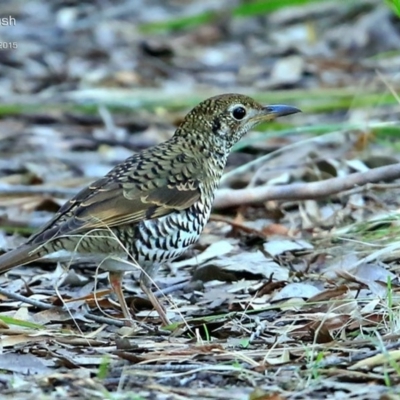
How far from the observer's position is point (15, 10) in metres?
13.2

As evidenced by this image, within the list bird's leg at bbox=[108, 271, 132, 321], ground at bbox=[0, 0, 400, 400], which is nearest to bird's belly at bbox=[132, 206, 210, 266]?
bird's leg at bbox=[108, 271, 132, 321]

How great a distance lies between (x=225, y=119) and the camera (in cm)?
585

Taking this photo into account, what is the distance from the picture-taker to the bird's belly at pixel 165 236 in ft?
16.9

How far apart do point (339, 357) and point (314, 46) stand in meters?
8.56

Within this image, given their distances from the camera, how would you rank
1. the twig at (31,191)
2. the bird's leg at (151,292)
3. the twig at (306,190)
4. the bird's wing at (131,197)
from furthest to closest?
the twig at (31,191) < the twig at (306,190) < the bird's wing at (131,197) < the bird's leg at (151,292)

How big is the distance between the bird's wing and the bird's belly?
43 mm

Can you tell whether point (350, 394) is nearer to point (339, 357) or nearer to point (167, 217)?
A: point (339, 357)

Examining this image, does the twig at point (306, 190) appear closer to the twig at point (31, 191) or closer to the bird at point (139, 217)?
the bird at point (139, 217)

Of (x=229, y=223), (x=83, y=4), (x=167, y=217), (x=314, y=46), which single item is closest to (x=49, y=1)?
(x=83, y=4)

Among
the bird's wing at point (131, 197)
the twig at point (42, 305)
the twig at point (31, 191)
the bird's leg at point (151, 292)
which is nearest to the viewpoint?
the twig at point (42, 305)

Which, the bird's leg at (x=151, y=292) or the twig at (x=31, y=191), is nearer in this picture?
the bird's leg at (x=151, y=292)

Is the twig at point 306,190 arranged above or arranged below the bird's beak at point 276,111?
below

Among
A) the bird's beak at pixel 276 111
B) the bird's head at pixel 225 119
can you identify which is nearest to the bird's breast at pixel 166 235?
the bird's head at pixel 225 119

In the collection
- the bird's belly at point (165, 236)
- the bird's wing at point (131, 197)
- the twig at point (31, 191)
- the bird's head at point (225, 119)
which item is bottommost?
the twig at point (31, 191)
